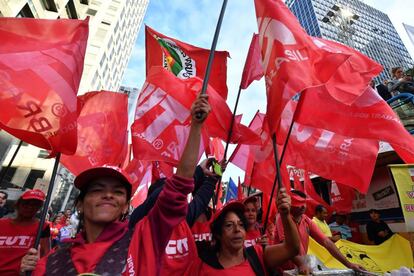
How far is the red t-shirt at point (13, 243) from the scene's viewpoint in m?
2.96

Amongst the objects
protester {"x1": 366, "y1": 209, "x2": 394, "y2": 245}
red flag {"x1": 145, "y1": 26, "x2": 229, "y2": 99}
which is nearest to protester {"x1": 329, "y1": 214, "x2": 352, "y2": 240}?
protester {"x1": 366, "y1": 209, "x2": 394, "y2": 245}

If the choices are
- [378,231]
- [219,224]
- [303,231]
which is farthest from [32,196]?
[378,231]

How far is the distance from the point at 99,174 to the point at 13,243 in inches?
93.2

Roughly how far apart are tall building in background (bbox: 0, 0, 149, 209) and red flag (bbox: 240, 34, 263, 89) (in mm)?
8956

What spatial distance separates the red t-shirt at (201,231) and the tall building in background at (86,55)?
29.3 feet

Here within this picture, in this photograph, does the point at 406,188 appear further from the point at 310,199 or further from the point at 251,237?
the point at 251,237

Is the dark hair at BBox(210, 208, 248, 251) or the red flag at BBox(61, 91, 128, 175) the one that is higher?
the red flag at BBox(61, 91, 128, 175)

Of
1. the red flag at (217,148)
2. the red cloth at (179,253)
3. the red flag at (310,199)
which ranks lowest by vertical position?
the red cloth at (179,253)

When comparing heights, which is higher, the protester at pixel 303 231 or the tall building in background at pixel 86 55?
the tall building in background at pixel 86 55

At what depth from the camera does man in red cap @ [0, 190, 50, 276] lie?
9.78ft

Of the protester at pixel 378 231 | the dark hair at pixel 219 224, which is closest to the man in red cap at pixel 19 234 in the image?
the dark hair at pixel 219 224

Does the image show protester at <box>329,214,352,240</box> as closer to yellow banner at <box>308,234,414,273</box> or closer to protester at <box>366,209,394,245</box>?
protester at <box>366,209,394,245</box>

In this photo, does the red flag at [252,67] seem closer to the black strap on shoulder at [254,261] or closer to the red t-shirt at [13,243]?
the black strap on shoulder at [254,261]

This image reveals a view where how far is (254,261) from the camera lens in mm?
2131
